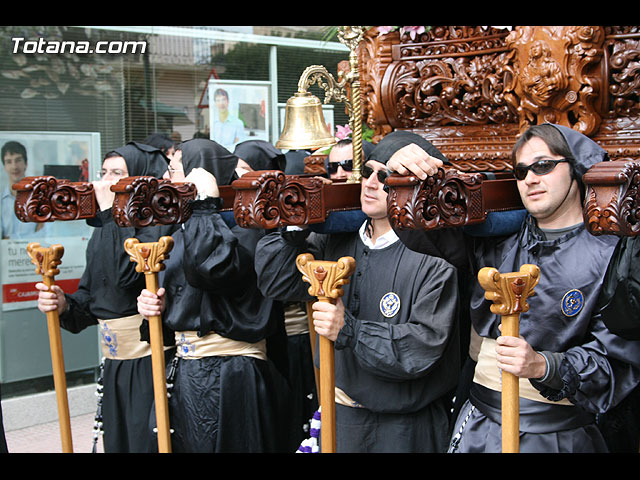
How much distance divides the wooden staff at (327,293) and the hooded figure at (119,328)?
1683 millimetres

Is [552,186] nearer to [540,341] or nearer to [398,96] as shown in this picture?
[540,341]

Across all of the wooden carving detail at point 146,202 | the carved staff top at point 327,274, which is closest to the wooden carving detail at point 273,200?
the carved staff top at point 327,274

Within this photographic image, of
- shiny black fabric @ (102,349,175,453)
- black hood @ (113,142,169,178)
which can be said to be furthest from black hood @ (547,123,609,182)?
black hood @ (113,142,169,178)

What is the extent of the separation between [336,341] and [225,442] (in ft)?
4.09

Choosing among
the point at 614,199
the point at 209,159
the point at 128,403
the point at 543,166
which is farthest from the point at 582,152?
the point at 128,403

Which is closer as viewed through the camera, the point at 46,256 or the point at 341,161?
the point at 46,256

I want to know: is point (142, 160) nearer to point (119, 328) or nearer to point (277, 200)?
point (119, 328)

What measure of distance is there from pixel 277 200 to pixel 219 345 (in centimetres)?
148

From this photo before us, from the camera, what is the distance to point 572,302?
2496mm

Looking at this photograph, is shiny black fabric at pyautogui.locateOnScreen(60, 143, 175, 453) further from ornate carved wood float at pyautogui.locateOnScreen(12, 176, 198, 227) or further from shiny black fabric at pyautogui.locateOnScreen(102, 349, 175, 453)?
ornate carved wood float at pyautogui.locateOnScreen(12, 176, 198, 227)

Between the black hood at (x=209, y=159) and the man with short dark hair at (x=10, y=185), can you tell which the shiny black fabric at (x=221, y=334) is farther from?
the man with short dark hair at (x=10, y=185)

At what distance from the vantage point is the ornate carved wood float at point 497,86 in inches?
121

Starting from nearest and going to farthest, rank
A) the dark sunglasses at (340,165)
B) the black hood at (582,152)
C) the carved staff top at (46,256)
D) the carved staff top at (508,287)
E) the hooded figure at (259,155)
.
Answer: the carved staff top at (508,287)
the black hood at (582,152)
the carved staff top at (46,256)
the dark sunglasses at (340,165)
the hooded figure at (259,155)

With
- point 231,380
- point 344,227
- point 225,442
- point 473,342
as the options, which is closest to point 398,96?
point 344,227
